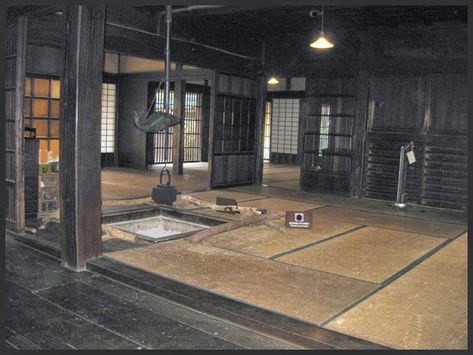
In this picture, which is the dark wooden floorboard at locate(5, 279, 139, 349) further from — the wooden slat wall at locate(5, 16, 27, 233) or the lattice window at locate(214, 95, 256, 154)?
the lattice window at locate(214, 95, 256, 154)

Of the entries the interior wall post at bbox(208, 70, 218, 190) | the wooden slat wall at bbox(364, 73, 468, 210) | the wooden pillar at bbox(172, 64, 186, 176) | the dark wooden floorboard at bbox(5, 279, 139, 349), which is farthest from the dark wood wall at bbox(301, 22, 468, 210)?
the dark wooden floorboard at bbox(5, 279, 139, 349)

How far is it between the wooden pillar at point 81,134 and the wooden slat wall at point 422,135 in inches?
202

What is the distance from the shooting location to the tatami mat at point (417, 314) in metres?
2.66

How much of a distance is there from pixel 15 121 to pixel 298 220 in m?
3.03

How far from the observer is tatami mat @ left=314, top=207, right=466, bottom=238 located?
5598mm

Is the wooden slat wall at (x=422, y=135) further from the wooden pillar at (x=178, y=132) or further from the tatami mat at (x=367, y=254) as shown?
the wooden pillar at (x=178, y=132)

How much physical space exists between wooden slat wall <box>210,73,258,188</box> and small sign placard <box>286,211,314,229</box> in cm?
314

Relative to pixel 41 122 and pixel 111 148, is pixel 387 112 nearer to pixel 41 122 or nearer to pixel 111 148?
pixel 41 122

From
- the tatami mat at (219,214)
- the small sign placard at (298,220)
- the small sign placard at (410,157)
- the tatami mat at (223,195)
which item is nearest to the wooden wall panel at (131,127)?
the tatami mat at (223,195)

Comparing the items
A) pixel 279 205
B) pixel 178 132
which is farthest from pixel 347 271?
pixel 178 132

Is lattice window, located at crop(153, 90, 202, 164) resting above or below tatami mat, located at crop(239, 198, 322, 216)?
above

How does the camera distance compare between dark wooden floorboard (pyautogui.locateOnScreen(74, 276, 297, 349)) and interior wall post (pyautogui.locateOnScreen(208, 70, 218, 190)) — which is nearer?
dark wooden floorboard (pyautogui.locateOnScreen(74, 276, 297, 349))

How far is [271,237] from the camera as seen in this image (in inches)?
193

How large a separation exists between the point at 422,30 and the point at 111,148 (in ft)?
23.8
